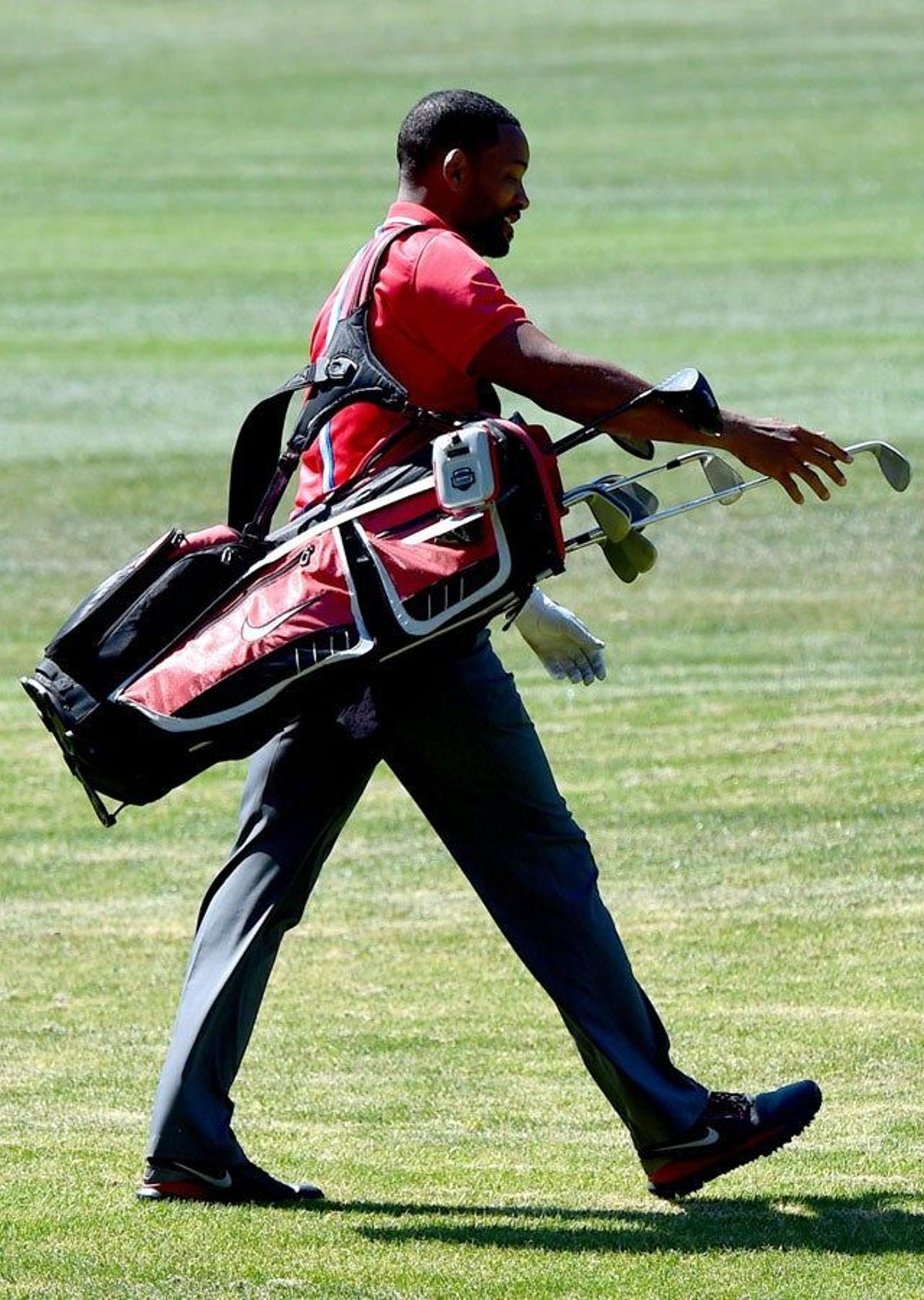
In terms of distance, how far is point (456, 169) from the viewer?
5.17 metres

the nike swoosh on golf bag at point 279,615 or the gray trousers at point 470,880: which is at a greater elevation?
the nike swoosh on golf bag at point 279,615

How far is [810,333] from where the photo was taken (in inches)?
858

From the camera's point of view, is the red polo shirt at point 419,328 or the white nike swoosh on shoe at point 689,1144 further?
the white nike swoosh on shoe at point 689,1144

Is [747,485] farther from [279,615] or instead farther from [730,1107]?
[730,1107]

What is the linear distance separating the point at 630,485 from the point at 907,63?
119 feet

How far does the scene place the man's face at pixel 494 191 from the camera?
17.0 ft

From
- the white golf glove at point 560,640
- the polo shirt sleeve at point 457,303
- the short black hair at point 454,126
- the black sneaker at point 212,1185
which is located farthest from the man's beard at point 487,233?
the black sneaker at point 212,1185

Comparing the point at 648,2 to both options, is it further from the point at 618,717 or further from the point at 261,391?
the point at 618,717

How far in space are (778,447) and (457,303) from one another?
0.63m

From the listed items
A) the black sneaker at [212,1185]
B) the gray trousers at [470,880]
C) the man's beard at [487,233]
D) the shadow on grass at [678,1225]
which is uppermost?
the man's beard at [487,233]

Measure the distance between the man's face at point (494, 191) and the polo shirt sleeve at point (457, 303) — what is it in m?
0.25

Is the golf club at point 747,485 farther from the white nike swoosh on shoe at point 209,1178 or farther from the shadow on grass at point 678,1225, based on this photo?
the white nike swoosh on shoe at point 209,1178

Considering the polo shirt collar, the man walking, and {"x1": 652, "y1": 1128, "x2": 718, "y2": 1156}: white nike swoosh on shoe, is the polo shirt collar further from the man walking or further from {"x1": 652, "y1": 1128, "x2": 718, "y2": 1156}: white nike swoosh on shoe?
{"x1": 652, "y1": 1128, "x2": 718, "y2": 1156}: white nike swoosh on shoe

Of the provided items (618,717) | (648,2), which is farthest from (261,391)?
(648,2)
